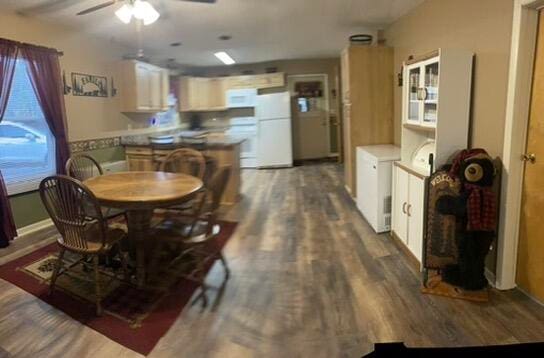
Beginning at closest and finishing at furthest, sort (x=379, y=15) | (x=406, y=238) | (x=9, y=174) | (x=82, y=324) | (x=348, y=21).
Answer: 1. (x=82, y=324)
2. (x=406, y=238)
3. (x=9, y=174)
4. (x=379, y=15)
5. (x=348, y=21)

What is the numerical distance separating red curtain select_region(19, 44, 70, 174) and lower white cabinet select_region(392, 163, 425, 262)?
3.66m

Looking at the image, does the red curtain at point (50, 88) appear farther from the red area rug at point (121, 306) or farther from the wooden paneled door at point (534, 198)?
the wooden paneled door at point (534, 198)

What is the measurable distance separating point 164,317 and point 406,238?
2.06 metres

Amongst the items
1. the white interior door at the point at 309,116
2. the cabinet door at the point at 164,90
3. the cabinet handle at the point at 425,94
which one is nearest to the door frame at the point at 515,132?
the cabinet handle at the point at 425,94

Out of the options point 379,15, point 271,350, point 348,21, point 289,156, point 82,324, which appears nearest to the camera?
point 271,350

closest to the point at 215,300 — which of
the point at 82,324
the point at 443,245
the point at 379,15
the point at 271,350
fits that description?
the point at 271,350

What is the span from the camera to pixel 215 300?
2430 mm

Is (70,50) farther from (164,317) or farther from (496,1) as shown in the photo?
(496,1)

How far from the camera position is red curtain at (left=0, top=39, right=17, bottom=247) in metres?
3.35

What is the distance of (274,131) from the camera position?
7.37 metres

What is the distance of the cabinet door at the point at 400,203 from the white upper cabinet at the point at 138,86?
3.90m

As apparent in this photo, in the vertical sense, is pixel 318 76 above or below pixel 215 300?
above

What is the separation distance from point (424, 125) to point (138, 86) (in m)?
4.10

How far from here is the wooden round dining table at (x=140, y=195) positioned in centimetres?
241
